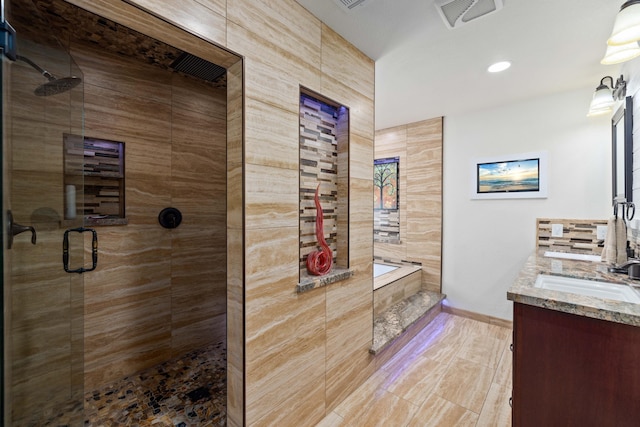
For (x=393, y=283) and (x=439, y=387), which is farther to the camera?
(x=393, y=283)

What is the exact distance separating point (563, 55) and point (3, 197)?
3.37 m

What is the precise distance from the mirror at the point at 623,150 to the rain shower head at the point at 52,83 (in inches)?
139

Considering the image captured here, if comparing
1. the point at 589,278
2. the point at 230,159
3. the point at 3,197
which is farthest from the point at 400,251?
the point at 3,197

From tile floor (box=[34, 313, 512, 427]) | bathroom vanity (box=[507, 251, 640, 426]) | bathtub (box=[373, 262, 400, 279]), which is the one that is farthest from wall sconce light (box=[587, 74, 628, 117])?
bathtub (box=[373, 262, 400, 279])

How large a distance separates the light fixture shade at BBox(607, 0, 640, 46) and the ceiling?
0.42m

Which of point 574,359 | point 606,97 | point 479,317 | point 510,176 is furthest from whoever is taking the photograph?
point 479,317

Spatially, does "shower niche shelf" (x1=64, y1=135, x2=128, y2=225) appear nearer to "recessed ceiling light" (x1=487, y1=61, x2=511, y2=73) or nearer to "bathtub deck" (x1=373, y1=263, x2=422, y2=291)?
"bathtub deck" (x1=373, y1=263, x2=422, y2=291)

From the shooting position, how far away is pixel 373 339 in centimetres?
226

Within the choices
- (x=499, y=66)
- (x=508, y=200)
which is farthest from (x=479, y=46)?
(x=508, y=200)

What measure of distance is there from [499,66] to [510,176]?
4.27ft

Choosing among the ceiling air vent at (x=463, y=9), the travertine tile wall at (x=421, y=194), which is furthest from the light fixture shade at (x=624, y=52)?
the travertine tile wall at (x=421, y=194)

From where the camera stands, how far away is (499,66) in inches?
87.0

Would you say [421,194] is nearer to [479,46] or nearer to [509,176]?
[509,176]

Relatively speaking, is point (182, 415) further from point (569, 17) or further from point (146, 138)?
point (569, 17)
